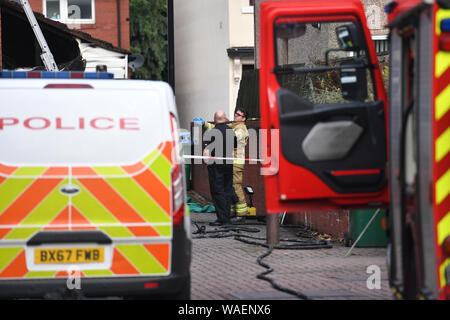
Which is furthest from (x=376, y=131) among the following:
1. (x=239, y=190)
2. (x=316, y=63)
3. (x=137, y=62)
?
(x=137, y=62)

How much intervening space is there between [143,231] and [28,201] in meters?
0.86

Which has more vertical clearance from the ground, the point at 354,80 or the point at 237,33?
the point at 237,33

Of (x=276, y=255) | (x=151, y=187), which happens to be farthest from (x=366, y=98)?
(x=276, y=255)

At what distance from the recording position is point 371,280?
1062cm

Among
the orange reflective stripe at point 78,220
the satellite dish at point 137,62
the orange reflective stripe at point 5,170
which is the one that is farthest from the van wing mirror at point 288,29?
the satellite dish at point 137,62

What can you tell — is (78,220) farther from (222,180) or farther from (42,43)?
(42,43)

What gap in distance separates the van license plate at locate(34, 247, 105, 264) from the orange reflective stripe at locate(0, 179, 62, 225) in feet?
0.94

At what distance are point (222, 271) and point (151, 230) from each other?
386cm

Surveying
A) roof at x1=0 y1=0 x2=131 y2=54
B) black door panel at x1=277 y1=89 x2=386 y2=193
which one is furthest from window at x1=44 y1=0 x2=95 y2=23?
black door panel at x1=277 y1=89 x2=386 y2=193

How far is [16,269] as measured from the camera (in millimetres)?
7707

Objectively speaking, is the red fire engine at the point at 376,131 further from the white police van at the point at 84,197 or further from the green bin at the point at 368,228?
the green bin at the point at 368,228

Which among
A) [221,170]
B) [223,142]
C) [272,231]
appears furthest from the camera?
[223,142]

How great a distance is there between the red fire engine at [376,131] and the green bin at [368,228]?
484 centimetres
